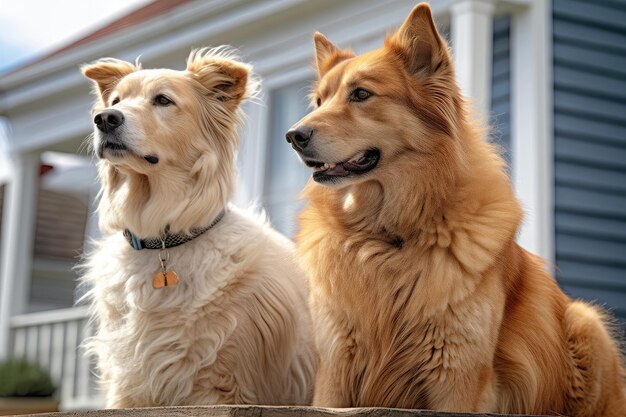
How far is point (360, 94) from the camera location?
3447 mm

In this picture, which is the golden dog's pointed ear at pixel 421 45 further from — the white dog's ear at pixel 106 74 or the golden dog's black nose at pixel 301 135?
the white dog's ear at pixel 106 74

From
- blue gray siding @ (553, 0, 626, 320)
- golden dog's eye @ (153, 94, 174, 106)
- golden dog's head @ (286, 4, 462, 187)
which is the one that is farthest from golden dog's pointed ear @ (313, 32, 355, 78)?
blue gray siding @ (553, 0, 626, 320)

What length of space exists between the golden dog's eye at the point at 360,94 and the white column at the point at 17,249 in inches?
339

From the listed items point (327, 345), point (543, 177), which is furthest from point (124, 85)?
point (543, 177)

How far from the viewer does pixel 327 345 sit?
11.2 feet

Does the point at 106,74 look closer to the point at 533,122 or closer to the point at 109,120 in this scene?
the point at 109,120

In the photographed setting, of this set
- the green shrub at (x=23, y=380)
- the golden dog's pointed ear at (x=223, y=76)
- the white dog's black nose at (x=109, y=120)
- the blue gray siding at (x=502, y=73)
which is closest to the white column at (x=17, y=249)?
the green shrub at (x=23, y=380)

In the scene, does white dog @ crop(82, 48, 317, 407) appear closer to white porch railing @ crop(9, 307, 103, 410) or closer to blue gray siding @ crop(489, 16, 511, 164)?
blue gray siding @ crop(489, 16, 511, 164)

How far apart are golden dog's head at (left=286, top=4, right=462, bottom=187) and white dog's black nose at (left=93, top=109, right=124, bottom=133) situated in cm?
89

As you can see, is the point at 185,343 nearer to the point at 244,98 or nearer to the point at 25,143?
the point at 244,98

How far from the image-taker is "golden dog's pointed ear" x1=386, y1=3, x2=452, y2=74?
3.40 m

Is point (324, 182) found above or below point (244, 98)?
below

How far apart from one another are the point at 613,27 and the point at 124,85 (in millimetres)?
4934

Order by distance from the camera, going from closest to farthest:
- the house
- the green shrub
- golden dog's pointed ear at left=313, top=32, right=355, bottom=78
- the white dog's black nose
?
golden dog's pointed ear at left=313, top=32, right=355, bottom=78
the white dog's black nose
the house
the green shrub
